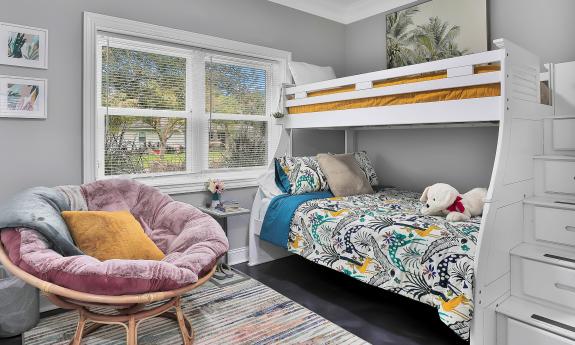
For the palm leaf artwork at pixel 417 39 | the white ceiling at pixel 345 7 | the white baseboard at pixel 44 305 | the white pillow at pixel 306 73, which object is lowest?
the white baseboard at pixel 44 305

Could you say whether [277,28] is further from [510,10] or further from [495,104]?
[495,104]

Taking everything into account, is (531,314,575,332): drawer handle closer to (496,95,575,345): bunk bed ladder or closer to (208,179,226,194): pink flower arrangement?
(496,95,575,345): bunk bed ladder

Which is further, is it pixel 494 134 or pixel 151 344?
pixel 494 134

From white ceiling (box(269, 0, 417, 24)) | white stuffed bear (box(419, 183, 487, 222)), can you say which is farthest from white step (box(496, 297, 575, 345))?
white ceiling (box(269, 0, 417, 24))

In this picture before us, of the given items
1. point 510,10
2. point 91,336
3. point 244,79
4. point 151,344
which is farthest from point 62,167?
point 510,10

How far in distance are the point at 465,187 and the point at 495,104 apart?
128 cm

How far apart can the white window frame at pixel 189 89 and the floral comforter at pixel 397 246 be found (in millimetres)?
941

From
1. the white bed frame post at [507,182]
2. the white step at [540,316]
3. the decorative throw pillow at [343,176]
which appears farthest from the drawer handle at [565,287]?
the decorative throw pillow at [343,176]

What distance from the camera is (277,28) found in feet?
11.8

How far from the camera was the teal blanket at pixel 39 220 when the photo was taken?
5.51 ft

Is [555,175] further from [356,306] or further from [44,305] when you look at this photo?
[44,305]

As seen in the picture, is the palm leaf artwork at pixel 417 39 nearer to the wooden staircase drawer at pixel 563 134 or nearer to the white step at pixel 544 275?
the wooden staircase drawer at pixel 563 134

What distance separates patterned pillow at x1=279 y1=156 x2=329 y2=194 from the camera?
309 centimetres

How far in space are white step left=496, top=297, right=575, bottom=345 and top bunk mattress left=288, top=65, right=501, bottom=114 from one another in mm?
1144
